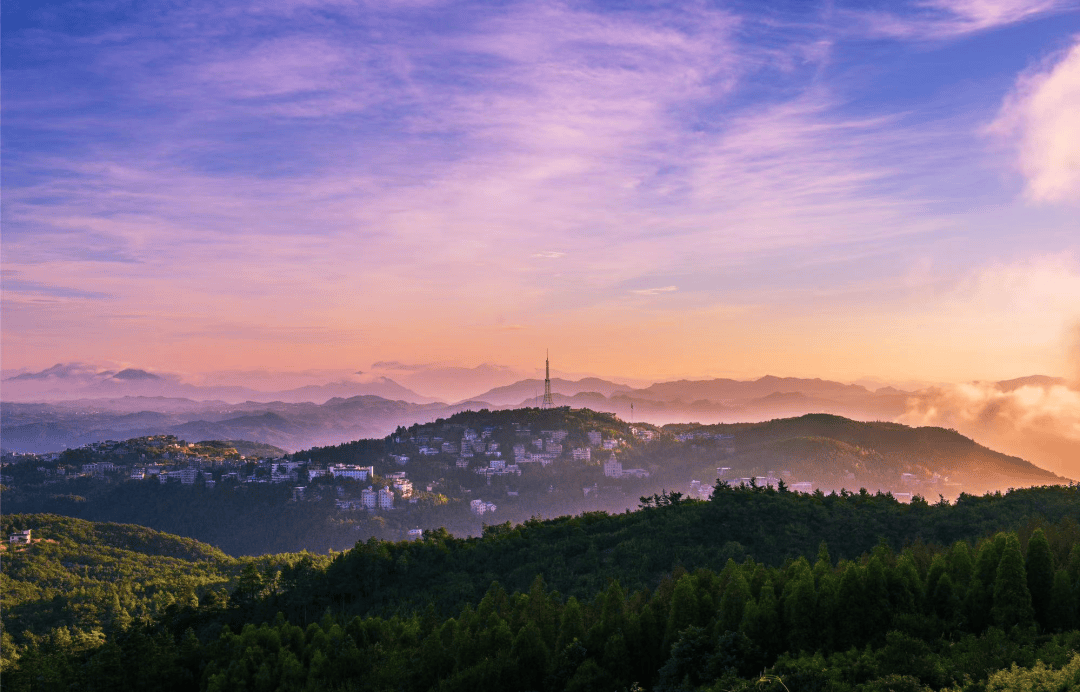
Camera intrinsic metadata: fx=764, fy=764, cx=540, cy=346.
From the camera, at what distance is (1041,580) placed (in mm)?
24172

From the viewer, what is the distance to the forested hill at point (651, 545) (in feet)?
151

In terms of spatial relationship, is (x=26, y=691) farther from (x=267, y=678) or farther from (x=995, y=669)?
(x=995, y=669)

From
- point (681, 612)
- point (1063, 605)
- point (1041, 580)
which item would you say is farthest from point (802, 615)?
point (1063, 605)

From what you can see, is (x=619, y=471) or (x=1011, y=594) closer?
(x=1011, y=594)

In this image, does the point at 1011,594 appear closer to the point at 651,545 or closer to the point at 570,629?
the point at 570,629

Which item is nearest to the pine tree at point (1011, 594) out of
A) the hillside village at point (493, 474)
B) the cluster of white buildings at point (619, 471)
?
the hillside village at point (493, 474)

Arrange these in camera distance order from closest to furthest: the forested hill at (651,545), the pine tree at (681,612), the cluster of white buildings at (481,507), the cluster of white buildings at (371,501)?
1. the pine tree at (681,612)
2. the forested hill at (651,545)
3. the cluster of white buildings at (371,501)
4. the cluster of white buildings at (481,507)

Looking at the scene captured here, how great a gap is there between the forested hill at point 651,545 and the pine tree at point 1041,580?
19382 millimetres

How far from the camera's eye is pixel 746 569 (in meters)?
31.8

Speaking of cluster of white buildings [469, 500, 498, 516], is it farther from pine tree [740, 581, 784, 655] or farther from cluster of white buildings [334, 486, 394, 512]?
pine tree [740, 581, 784, 655]

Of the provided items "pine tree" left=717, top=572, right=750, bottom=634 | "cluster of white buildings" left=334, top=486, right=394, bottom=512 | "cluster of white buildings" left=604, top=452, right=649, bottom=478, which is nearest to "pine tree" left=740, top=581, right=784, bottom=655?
"pine tree" left=717, top=572, right=750, bottom=634

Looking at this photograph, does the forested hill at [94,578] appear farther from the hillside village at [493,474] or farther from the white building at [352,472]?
the white building at [352,472]

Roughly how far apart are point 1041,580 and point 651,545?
2759 centimetres

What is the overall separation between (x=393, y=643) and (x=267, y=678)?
17.3ft
